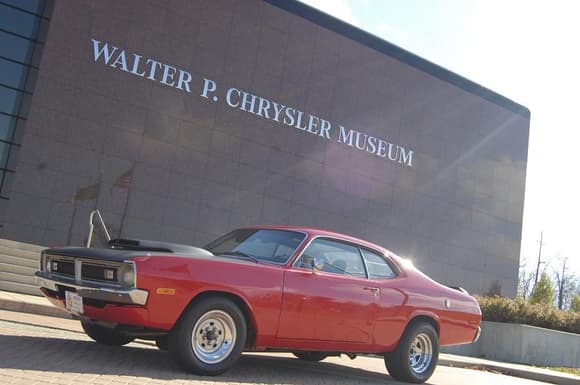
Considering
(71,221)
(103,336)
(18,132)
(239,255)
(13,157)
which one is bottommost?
(103,336)

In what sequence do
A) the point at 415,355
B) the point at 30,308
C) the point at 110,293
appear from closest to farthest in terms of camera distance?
the point at 110,293, the point at 415,355, the point at 30,308

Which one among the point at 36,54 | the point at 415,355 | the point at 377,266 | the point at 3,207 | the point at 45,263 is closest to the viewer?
the point at 45,263

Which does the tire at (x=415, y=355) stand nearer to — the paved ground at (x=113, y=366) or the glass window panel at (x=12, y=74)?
the paved ground at (x=113, y=366)

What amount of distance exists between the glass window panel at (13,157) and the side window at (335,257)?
13.5m

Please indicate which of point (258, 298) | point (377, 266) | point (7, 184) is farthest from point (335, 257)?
point (7, 184)

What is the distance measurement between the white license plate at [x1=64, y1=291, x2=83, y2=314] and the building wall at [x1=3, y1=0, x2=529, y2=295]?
38.1 ft

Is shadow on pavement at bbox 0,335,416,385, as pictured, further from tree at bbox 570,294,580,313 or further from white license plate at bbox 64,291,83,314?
tree at bbox 570,294,580,313

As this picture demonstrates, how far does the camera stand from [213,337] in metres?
5.24

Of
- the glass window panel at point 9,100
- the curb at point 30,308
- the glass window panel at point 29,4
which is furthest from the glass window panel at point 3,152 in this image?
the curb at point 30,308

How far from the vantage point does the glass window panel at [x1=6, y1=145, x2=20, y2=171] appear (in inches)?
674

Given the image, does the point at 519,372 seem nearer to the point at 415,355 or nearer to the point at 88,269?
the point at 415,355

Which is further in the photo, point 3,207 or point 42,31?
point 42,31

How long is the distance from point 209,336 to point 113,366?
87 centimetres

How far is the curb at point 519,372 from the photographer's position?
11453 mm
